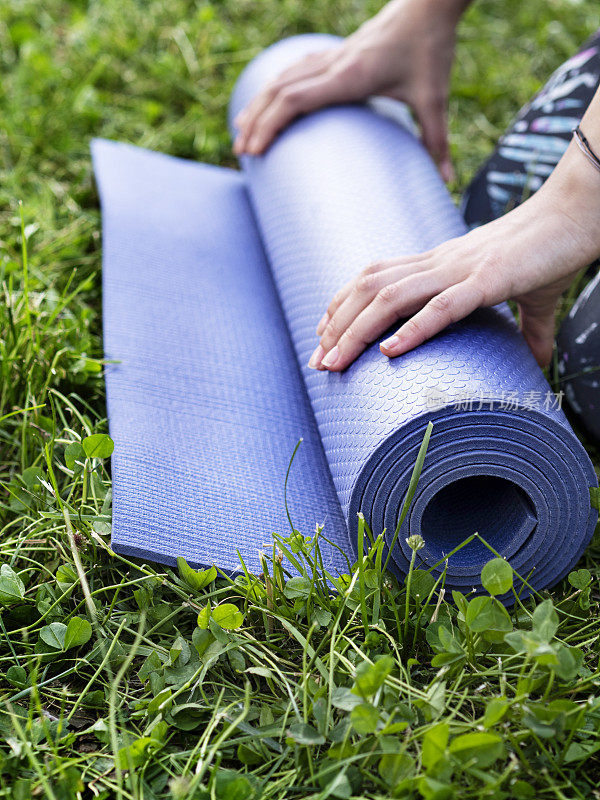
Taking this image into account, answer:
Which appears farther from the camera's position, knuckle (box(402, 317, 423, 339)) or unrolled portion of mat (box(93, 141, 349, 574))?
unrolled portion of mat (box(93, 141, 349, 574))

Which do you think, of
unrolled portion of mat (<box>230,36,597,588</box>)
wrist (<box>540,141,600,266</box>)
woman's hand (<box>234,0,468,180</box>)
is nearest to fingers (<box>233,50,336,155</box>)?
woman's hand (<box>234,0,468,180</box>)

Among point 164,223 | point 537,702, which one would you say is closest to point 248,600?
point 537,702

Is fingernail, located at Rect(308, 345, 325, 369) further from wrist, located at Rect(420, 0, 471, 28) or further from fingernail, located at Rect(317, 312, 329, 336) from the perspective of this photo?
wrist, located at Rect(420, 0, 471, 28)

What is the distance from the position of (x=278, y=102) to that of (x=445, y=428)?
1470mm

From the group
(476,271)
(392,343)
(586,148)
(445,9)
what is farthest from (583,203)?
(445,9)

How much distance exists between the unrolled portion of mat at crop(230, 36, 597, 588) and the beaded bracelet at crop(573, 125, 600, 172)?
0.36 metres

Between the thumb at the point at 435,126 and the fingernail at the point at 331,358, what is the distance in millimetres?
1359

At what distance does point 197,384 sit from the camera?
2.03 m

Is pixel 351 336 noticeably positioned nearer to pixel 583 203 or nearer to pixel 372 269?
pixel 372 269

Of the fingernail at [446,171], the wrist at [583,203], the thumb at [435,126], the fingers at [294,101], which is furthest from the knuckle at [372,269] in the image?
the fingernail at [446,171]

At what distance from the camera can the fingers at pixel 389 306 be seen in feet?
5.25

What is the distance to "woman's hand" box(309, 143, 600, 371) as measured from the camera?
1.58m

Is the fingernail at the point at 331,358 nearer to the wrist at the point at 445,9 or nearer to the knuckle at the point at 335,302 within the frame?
the knuckle at the point at 335,302

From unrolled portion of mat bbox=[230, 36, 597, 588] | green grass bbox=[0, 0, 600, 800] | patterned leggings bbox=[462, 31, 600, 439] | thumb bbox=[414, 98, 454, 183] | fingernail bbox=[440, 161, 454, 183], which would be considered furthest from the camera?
fingernail bbox=[440, 161, 454, 183]
